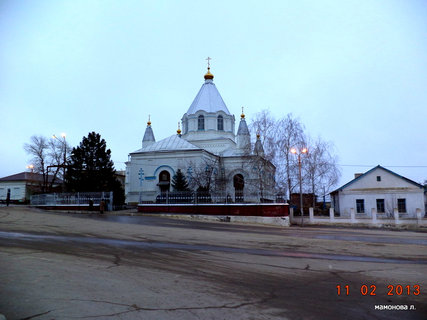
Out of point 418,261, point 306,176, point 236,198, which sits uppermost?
point 306,176

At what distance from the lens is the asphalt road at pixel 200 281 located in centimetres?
428

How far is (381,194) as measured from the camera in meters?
34.0

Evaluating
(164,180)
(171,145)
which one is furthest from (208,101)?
(164,180)

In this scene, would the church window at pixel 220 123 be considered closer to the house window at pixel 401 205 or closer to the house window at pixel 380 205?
the house window at pixel 380 205

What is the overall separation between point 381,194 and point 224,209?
19.6 meters

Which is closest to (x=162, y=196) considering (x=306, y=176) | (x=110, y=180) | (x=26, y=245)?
(x=110, y=180)

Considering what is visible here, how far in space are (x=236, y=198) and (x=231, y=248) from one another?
1298cm

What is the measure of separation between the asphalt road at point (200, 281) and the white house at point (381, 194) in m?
26.0

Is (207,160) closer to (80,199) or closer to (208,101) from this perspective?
(208,101)

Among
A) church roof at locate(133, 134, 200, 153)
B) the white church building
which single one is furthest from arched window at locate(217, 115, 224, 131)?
church roof at locate(133, 134, 200, 153)

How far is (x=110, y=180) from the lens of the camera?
30469mm

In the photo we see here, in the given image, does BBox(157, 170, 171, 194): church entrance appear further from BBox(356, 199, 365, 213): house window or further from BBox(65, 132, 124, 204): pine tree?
BBox(356, 199, 365, 213): house window

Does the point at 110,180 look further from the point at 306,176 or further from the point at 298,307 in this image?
the point at 298,307

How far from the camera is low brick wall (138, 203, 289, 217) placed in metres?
21.8
